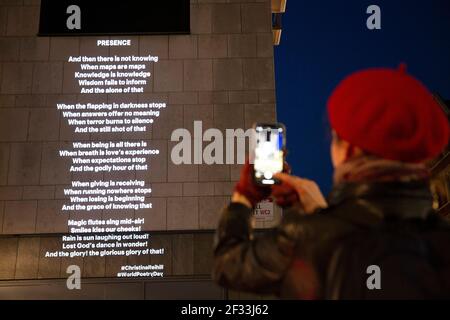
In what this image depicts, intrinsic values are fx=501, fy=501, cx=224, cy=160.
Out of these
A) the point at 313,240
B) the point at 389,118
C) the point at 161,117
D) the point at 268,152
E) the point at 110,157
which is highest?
the point at 161,117

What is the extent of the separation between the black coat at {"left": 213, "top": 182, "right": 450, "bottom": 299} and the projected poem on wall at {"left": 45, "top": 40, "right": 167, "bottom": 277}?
7574 mm

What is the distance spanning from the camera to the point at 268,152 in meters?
2.65

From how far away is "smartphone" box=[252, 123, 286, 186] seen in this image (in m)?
2.27

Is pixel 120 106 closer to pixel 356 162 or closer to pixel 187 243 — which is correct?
pixel 187 243

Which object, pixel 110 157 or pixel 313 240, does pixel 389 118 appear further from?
pixel 110 157

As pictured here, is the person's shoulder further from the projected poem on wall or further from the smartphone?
the projected poem on wall

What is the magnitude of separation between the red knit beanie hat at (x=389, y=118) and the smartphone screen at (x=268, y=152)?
49 centimetres

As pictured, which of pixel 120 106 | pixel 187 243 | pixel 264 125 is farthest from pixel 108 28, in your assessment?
pixel 264 125

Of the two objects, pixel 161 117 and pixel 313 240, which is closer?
pixel 313 240

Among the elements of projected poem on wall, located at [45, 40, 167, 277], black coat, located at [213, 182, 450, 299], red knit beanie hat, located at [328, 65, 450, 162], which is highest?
Answer: projected poem on wall, located at [45, 40, 167, 277]

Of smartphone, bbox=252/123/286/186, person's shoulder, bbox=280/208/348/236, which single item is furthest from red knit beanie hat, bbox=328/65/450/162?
smartphone, bbox=252/123/286/186

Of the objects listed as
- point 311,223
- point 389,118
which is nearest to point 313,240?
point 311,223

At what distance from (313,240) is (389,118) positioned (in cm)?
51

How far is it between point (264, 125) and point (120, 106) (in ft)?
24.7
